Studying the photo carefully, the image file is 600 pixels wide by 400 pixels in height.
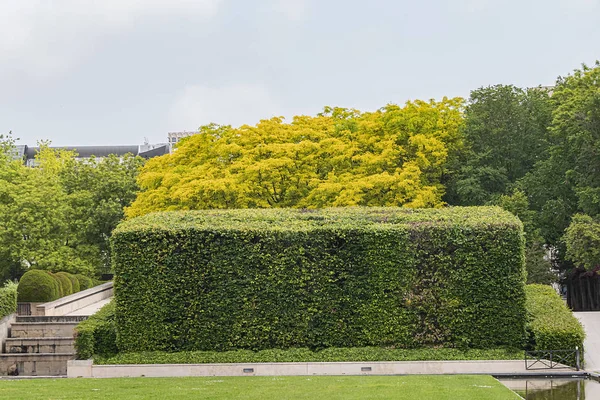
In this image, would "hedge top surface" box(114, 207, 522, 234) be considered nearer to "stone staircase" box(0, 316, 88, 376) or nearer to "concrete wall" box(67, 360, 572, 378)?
"concrete wall" box(67, 360, 572, 378)

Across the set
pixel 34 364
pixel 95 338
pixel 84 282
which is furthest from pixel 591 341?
pixel 84 282

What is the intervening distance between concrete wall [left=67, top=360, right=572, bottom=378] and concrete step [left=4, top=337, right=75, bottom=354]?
7013 millimetres

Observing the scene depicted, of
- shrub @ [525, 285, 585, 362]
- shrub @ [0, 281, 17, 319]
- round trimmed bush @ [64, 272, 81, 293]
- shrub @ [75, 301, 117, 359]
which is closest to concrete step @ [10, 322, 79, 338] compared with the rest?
shrub @ [0, 281, 17, 319]

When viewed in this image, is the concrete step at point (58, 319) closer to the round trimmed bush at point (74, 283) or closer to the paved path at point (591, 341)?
the round trimmed bush at point (74, 283)

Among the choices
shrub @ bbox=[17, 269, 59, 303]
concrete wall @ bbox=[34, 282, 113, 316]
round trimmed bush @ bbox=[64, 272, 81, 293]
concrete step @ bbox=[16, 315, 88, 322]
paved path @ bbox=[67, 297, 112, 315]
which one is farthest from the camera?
round trimmed bush @ bbox=[64, 272, 81, 293]

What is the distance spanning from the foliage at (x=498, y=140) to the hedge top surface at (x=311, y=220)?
2147 cm

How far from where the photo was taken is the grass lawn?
2020cm

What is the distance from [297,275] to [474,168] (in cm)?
2805

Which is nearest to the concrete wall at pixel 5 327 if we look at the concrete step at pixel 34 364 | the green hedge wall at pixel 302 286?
the concrete step at pixel 34 364

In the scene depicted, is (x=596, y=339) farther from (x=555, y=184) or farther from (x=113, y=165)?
(x=113, y=165)

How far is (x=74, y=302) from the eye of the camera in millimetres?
46000

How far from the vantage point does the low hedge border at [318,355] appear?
1051 inches

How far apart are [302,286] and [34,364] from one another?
11.5 meters

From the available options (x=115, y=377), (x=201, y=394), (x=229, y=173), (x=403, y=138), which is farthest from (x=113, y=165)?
(x=201, y=394)
